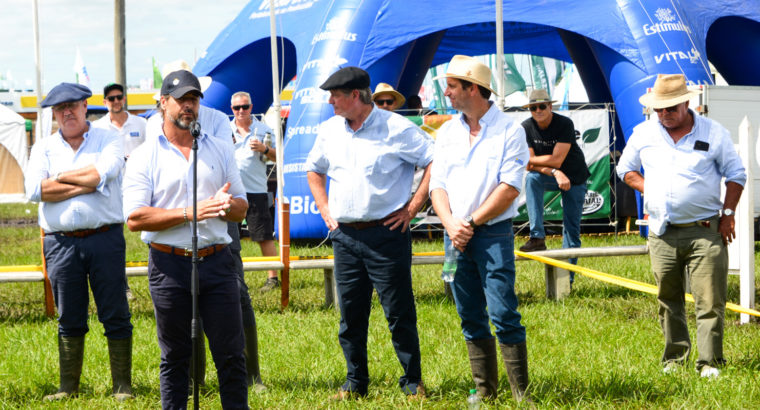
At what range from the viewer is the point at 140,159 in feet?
13.9

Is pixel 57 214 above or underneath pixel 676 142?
underneath

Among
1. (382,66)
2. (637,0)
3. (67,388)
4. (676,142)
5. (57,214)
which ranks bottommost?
(67,388)

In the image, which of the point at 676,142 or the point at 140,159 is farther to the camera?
the point at 676,142

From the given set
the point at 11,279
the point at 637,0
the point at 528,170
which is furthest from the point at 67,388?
the point at 637,0

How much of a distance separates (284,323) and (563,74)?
726 inches

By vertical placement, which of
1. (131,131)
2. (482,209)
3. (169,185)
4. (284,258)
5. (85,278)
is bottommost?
(284,258)

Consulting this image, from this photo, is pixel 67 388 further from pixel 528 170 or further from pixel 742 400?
pixel 528 170

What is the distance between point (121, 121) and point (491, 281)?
485 cm

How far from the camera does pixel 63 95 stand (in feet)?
16.9

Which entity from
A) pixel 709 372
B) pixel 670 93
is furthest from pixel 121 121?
pixel 709 372

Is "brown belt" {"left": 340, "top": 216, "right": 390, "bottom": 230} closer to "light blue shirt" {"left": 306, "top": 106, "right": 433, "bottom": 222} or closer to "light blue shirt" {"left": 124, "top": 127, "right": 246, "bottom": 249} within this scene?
"light blue shirt" {"left": 306, "top": 106, "right": 433, "bottom": 222}

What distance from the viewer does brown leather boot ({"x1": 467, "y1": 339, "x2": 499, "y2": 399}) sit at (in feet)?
15.9

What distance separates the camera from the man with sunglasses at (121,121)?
8.08 m

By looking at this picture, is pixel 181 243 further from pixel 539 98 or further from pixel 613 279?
pixel 539 98
